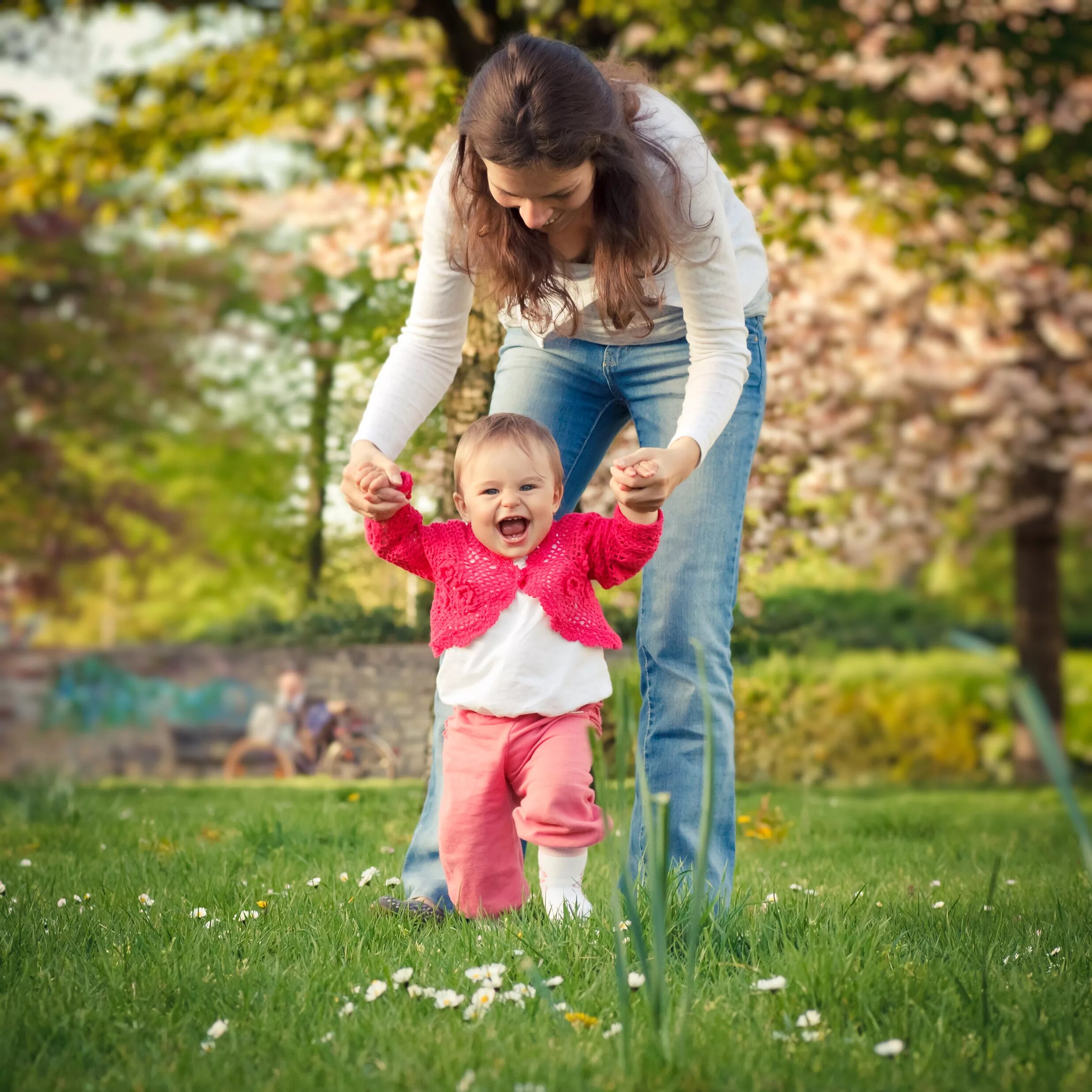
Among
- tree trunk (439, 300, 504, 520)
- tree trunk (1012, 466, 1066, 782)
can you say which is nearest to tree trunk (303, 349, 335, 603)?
tree trunk (439, 300, 504, 520)

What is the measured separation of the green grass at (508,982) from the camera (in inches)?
56.6

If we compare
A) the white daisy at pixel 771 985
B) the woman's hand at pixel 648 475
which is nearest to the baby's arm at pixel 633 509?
the woman's hand at pixel 648 475

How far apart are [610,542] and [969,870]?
157 cm

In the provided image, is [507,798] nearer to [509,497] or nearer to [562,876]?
[562,876]

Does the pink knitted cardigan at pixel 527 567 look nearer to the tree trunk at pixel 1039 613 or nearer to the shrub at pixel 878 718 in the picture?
the shrub at pixel 878 718

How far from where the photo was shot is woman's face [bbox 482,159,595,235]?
6.51 feet

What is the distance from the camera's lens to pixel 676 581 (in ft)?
7.52

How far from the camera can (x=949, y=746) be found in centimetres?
853

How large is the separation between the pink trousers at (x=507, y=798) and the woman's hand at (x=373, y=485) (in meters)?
0.43

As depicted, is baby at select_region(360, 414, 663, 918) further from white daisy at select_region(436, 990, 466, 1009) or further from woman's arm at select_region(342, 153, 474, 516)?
white daisy at select_region(436, 990, 466, 1009)

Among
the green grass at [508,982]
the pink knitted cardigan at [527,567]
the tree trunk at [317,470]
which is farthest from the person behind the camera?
the tree trunk at [317,470]

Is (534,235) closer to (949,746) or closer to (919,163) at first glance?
(919,163)

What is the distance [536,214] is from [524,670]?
82cm

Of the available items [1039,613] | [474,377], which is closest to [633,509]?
[474,377]
